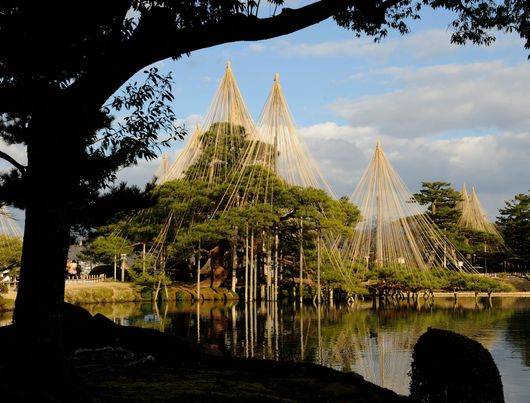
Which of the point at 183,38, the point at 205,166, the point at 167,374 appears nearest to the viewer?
the point at 183,38

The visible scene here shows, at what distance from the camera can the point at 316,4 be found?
5.97 m

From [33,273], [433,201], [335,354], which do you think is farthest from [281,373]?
[433,201]

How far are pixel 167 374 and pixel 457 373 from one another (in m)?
4.05

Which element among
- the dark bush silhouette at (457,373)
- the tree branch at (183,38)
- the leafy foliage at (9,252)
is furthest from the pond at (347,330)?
the tree branch at (183,38)

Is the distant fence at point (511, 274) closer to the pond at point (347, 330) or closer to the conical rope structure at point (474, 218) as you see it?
the conical rope structure at point (474, 218)

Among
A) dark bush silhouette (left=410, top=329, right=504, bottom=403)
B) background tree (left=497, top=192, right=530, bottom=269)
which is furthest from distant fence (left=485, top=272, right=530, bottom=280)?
dark bush silhouette (left=410, top=329, right=504, bottom=403)

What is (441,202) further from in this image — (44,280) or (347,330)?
(44,280)

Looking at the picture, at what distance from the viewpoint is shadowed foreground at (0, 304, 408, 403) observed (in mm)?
6812

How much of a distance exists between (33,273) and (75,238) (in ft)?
27.9

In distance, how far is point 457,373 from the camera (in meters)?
6.54

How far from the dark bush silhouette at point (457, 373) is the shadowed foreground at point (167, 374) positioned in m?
0.84

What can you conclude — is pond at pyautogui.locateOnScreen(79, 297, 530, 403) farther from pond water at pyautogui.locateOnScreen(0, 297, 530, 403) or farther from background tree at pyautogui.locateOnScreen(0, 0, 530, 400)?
background tree at pyautogui.locateOnScreen(0, 0, 530, 400)

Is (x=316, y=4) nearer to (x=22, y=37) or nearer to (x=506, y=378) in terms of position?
(x=22, y=37)

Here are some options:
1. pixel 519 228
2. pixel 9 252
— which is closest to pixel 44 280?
pixel 9 252
